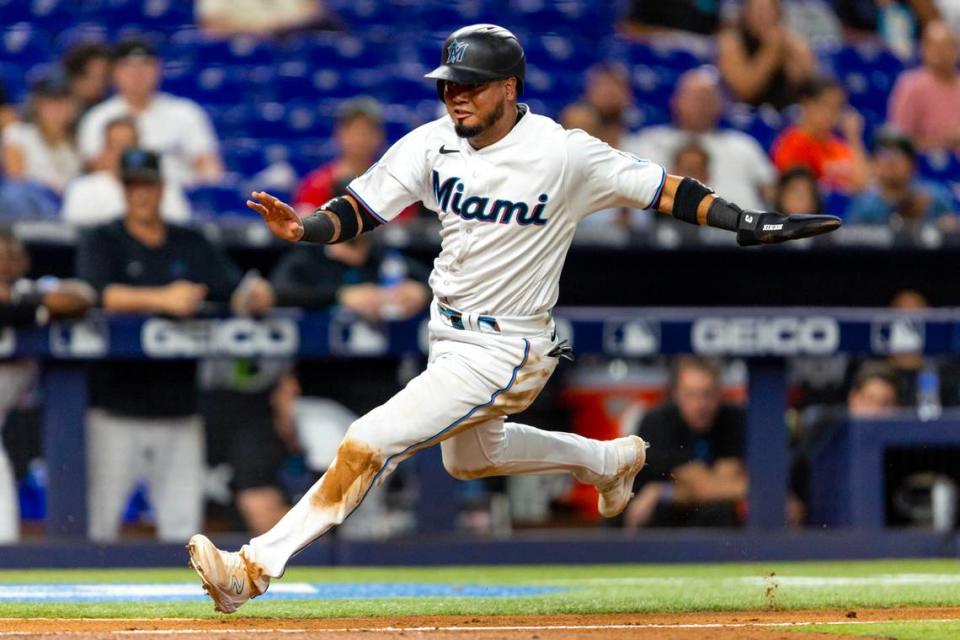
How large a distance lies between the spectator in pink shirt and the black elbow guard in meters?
6.47

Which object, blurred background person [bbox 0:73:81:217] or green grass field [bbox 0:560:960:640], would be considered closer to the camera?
green grass field [bbox 0:560:960:640]

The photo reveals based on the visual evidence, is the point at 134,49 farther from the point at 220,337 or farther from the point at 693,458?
the point at 693,458

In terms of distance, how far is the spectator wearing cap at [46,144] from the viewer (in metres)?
9.20

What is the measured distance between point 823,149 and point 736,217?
559cm

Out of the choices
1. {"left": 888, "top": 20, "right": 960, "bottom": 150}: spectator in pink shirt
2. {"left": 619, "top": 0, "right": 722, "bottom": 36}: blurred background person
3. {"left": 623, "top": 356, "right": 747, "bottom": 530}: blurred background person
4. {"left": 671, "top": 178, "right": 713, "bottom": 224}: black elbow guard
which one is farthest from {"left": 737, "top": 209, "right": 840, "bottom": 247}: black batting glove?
{"left": 619, "top": 0, "right": 722, "bottom": 36}: blurred background person

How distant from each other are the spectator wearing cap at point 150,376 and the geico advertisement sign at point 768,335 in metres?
1.90

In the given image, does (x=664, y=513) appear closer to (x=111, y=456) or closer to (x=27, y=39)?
(x=111, y=456)

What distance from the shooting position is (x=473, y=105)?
4.37 m

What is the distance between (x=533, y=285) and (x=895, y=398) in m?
3.11

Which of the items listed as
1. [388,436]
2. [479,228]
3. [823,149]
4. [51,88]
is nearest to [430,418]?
[388,436]

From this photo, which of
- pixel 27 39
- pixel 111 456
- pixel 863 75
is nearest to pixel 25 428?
pixel 111 456

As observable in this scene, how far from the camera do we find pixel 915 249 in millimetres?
7930

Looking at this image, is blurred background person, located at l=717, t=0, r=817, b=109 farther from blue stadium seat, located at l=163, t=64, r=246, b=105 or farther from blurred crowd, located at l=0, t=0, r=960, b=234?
blue stadium seat, located at l=163, t=64, r=246, b=105

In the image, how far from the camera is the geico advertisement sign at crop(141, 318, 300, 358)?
678 centimetres
